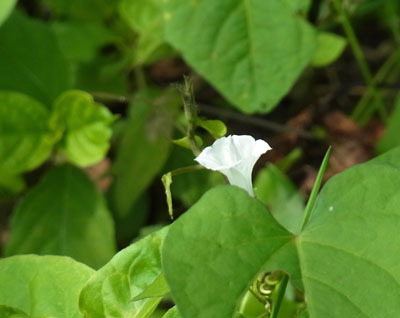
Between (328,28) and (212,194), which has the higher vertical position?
(212,194)

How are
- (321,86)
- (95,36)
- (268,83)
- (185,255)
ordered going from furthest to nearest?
1. (321,86)
2. (95,36)
3. (268,83)
4. (185,255)

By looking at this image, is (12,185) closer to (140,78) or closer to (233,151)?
(140,78)

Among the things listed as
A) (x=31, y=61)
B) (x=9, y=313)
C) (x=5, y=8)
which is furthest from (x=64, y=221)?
(x=9, y=313)

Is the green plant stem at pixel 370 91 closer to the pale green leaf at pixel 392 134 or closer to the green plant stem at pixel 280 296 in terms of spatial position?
the pale green leaf at pixel 392 134

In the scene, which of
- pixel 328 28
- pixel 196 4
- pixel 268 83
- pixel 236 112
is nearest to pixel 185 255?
pixel 268 83

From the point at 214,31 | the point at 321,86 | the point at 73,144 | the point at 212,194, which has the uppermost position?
the point at 212,194

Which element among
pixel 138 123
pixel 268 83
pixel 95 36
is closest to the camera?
pixel 268 83

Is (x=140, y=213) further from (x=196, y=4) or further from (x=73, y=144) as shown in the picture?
(x=196, y=4)

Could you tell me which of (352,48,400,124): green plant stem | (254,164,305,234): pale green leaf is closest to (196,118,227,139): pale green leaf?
(254,164,305,234): pale green leaf
